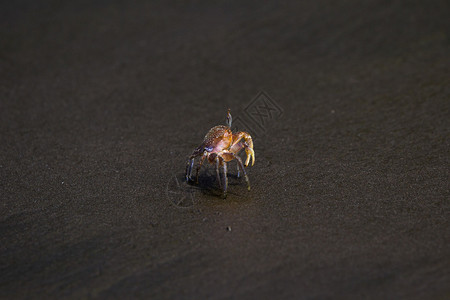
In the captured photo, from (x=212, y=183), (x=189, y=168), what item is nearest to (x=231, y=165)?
(x=212, y=183)

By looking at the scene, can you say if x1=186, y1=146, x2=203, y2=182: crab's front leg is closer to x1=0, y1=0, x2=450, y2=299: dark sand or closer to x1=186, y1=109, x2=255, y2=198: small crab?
x1=186, y1=109, x2=255, y2=198: small crab

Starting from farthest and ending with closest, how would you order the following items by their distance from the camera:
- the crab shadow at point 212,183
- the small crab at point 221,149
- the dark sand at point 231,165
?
the crab shadow at point 212,183 < the small crab at point 221,149 < the dark sand at point 231,165

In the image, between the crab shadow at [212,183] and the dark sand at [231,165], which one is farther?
the crab shadow at [212,183]

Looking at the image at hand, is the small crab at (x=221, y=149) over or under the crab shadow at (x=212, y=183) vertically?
over

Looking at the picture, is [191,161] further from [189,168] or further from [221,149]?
[221,149]

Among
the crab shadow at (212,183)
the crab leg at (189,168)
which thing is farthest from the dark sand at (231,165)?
the crab leg at (189,168)

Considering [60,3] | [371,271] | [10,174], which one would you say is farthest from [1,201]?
[60,3]

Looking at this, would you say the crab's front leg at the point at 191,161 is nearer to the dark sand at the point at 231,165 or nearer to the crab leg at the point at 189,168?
the crab leg at the point at 189,168

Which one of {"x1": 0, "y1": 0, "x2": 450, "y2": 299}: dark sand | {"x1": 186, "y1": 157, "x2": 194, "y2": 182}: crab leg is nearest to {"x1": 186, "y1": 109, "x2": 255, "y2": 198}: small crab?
{"x1": 186, "y1": 157, "x2": 194, "y2": 182}: crab leg

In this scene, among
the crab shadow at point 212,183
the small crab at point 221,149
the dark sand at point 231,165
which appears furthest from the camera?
the crab shadow at point 212,183
